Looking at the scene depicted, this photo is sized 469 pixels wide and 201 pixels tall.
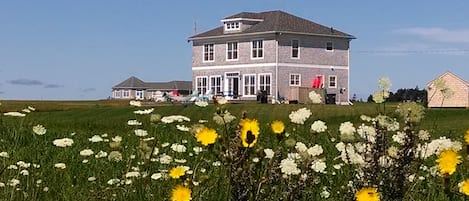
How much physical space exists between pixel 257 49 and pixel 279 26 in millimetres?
2047

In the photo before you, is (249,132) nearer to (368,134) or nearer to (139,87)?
(368,134)

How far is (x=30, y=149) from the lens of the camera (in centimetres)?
823

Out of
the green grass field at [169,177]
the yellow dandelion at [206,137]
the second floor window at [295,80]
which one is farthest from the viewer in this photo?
the second floor window at [295,80]

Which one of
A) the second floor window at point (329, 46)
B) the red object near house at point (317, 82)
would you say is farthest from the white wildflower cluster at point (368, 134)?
the second floor window at point (329, 46)

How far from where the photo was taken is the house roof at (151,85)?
10567cm

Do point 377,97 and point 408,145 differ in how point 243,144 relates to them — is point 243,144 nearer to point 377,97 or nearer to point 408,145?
point 408,145

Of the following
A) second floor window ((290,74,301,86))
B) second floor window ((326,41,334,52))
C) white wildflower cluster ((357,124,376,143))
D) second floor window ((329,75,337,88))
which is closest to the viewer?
white wildflower cluster ((357,124,376,143))

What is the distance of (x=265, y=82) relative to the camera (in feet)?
178

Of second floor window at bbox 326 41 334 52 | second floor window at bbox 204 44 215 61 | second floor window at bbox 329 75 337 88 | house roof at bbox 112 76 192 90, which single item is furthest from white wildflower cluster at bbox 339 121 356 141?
house roof at bbox 112 76 192 90

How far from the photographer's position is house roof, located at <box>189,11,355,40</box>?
55.5m

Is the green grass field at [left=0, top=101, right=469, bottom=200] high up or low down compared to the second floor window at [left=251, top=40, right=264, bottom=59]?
down

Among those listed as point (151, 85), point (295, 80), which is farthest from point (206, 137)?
point (151, 85)

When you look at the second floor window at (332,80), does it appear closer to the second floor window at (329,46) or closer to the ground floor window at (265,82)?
the second floor window at (329,46)

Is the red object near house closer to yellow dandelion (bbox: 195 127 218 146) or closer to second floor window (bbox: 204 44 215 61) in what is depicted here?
second floor window (bbox: 204 44 215 61)
